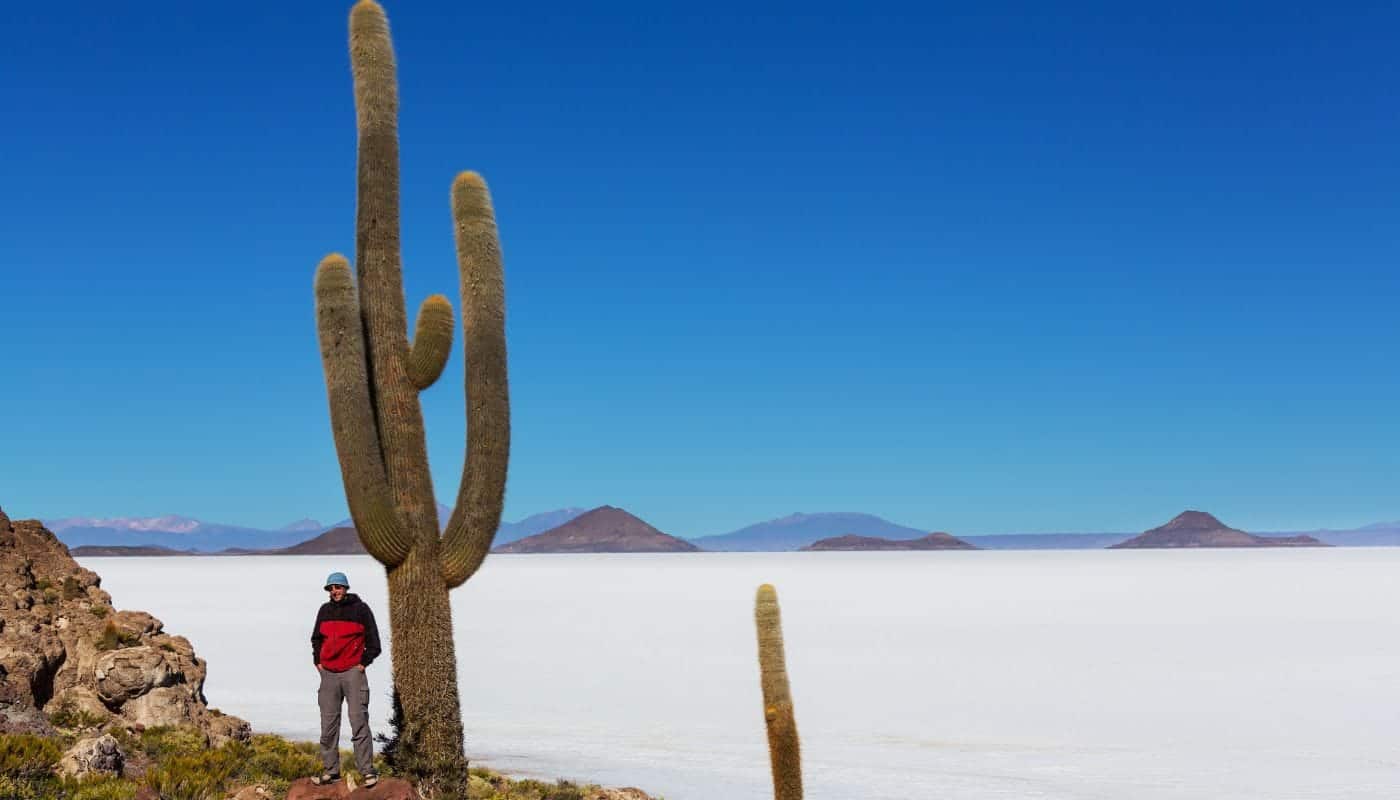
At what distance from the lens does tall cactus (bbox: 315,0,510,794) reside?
1134cm

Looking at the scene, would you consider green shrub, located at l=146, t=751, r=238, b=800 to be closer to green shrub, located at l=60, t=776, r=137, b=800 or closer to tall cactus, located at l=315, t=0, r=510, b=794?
green shrub, located at l=60, t=776, r=137, b=800

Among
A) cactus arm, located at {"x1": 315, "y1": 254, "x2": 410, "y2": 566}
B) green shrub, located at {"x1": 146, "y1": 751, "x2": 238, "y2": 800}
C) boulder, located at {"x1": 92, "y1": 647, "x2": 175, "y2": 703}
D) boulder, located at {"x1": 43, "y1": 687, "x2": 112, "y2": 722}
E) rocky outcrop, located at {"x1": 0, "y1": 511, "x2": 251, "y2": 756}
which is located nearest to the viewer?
green shrub, located at {"x1": 146, "y1": 751, "x2": 238, "y2": 800}

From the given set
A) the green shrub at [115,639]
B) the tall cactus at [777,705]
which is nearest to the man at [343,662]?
the tall cactus at [777,705]

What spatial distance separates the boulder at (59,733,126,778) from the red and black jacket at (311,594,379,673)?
9.37 ft

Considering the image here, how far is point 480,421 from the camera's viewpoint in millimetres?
11773

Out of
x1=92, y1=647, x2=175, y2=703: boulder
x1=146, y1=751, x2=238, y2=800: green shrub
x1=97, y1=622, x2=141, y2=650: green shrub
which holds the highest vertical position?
x1=97, y1=622, x2=141, y2=650: green shrub

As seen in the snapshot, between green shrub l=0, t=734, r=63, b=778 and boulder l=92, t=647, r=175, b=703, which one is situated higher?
boulder l=92, t=647, r=175, b=703

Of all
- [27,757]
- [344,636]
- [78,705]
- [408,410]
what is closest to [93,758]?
[27,757]

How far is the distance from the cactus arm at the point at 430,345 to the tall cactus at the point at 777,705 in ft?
13.4

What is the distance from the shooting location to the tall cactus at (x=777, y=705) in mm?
9836

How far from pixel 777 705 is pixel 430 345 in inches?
190

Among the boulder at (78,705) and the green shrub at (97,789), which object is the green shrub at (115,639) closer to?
the boulder at (78,705)

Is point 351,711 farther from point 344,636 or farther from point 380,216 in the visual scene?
point 380,216

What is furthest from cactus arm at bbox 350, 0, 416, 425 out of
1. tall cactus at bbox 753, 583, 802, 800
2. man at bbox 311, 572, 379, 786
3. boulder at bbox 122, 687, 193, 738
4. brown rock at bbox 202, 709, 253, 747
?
boulder at bbox 122, 687, 193, 738
